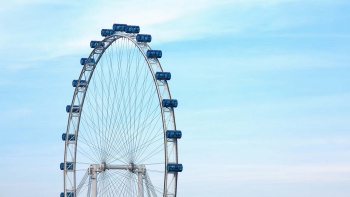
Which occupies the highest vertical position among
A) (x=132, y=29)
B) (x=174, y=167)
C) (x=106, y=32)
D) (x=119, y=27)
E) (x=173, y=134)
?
(x=106, y=32)

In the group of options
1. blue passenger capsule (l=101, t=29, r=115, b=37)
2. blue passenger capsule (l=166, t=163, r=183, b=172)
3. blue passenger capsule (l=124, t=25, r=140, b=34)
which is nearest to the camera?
blue passenger capsule (l=166, t=163, r=183, b=172)

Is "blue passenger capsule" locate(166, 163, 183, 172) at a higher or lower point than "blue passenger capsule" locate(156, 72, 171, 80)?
lower

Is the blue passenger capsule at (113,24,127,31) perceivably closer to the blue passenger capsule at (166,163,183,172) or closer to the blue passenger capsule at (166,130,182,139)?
the blue passenger capsule at (166,130,182,139)

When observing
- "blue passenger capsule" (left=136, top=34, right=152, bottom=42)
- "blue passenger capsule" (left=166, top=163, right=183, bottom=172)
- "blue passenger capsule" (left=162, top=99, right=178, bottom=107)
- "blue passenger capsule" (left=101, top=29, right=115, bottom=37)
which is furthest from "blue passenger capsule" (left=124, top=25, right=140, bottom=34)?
"blue passenger capsule" (left=166, top=163, right=183, bottom=172)

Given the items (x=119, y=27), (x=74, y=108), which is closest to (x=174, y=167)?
(x=119, y=27)

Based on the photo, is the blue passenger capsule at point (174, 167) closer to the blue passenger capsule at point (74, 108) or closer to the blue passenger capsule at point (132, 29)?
the blue passenger capsule at point (132, 29)

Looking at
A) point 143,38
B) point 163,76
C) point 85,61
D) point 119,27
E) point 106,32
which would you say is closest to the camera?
point 163,76

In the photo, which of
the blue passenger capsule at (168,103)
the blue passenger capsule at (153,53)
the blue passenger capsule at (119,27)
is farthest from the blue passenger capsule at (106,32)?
the blue passenger capsule at (168,103)

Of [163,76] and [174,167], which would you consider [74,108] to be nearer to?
[163,76]

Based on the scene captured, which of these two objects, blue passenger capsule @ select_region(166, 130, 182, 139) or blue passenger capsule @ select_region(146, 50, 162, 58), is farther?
blue passenger capsule @ select_region(146, 50, 162, 58)

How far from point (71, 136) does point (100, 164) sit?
1446 cm

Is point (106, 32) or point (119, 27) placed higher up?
point (106, 32)

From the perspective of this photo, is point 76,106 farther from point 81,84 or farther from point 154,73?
point 154,73

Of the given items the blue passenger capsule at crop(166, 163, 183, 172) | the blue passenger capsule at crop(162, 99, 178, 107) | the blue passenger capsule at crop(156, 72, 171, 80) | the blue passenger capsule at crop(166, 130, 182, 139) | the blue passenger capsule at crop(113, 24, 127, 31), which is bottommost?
the blue passenger capsule at crop(166, 163, 183, 172)
